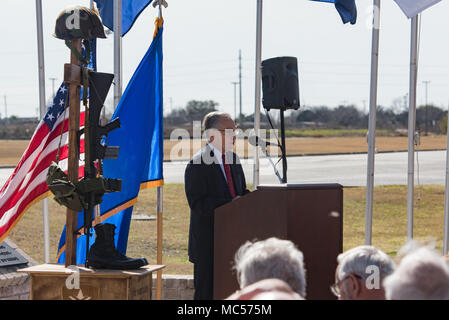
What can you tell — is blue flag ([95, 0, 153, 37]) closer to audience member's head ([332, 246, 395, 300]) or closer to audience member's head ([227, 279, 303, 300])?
audience member's head ([332, 246, 395, 300])

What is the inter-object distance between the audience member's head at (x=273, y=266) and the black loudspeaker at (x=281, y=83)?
296cm

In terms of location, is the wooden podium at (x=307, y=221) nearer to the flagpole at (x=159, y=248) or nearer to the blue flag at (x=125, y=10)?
the flagpole at (x=159, y=248)

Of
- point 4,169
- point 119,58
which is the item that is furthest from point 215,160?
point 4,169

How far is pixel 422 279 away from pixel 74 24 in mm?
3069

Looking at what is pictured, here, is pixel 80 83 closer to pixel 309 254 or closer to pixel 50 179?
pixel 50 179

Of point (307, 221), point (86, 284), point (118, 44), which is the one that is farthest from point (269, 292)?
point (118, 44)

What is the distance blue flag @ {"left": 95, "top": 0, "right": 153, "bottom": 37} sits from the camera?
21.4ft

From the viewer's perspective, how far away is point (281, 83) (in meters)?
A: 5.37

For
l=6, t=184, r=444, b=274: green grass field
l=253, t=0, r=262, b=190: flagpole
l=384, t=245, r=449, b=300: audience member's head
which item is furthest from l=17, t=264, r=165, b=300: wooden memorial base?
l=6, t=184, r=444, b=274: green grass field

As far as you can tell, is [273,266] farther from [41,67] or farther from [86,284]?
[41,67]

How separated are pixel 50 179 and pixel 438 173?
834 inches

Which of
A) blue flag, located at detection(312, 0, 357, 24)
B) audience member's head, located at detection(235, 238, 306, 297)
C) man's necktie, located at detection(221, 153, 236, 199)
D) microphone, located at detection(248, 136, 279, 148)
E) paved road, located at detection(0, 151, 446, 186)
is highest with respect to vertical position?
blue flag, located at detection(312, 0, 357, 24)

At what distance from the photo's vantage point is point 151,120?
220 inches

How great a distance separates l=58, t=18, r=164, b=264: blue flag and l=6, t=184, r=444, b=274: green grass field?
2.91 m
